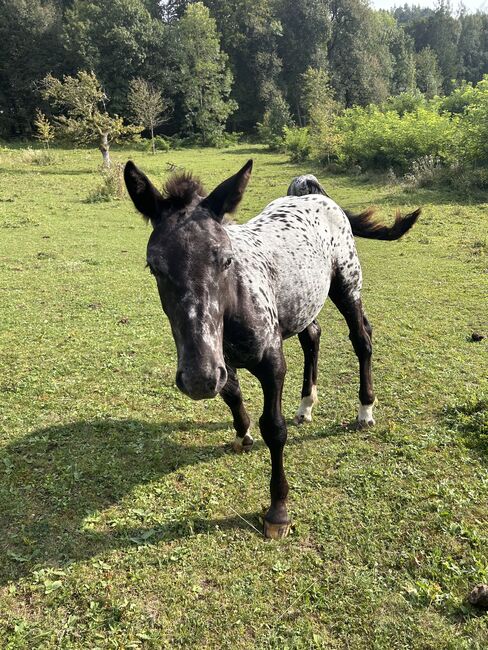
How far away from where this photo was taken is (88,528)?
3.38m

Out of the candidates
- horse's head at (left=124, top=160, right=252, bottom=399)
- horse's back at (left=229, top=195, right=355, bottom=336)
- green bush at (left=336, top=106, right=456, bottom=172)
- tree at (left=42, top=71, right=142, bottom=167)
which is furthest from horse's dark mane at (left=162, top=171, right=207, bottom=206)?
tree at (left=42, top=71, right=142, bottom=167)

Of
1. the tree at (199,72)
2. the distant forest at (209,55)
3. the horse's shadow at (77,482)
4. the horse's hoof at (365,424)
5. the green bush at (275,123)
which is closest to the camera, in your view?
the horse's shadow at (77,482)

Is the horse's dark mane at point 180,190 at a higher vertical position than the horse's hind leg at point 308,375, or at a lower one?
higher

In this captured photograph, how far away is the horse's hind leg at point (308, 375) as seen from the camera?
15.7ft

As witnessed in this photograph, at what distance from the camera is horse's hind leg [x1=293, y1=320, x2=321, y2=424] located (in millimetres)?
4781

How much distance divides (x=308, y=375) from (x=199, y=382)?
268cm

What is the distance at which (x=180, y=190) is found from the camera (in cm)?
270

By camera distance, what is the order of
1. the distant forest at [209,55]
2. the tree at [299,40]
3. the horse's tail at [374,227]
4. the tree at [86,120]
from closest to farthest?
the horse's tail at [374,227], the tree at [86,120], the distant forest at [209,55], the tree at [299,40]

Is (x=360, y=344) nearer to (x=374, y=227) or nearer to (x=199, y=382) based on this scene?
(x=374, y=227)

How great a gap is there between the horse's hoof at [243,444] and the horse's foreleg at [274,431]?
90cm

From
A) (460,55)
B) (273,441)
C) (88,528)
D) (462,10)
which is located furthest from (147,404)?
(462,10)

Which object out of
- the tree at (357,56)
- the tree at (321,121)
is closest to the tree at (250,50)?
the tree at (357,56)

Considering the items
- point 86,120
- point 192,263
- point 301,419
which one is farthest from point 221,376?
point 86,120

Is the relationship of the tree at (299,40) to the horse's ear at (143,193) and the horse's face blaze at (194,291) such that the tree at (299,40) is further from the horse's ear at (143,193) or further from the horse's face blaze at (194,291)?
the horse's face blaze at (194,291)
